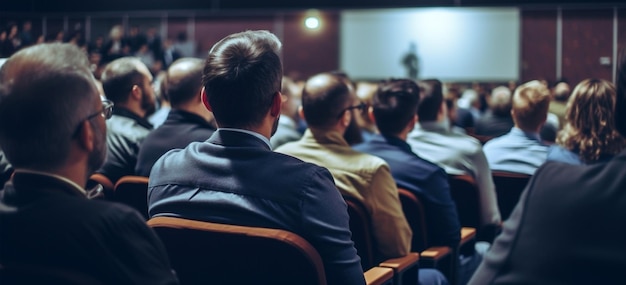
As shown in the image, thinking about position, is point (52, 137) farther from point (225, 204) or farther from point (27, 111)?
point (225, 204)

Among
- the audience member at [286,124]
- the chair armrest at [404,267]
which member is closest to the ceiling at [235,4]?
the audience member at [286,124]

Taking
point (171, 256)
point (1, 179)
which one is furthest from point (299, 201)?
point (1, 179)

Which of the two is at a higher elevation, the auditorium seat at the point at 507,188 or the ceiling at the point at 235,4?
the ceiling at the point at 235,4

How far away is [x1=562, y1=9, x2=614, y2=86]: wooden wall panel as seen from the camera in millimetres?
14938

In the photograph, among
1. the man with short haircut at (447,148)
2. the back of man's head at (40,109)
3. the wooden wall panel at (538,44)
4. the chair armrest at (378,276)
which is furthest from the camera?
the wooden wall panel at (538,44)

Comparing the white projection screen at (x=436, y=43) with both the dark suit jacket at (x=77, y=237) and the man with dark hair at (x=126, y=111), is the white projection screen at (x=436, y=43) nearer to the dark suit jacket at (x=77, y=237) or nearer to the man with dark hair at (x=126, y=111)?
the man with dark hair at (x=126, y=111)

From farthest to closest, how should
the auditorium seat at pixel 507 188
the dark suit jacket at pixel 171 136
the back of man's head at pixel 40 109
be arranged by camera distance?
the auditorium seat at pixel 507 188 → the dark suit jacket at pixel 171 136 → the back of man's head at pixel 40 109

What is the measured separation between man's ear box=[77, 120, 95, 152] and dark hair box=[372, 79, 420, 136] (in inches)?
84.4

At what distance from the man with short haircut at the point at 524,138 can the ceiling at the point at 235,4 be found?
6.01 meters

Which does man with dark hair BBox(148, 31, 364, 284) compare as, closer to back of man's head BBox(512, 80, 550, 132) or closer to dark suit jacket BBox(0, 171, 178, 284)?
dark suit jacket BBox(0, 171, 178, 284)

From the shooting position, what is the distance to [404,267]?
9.02 feet

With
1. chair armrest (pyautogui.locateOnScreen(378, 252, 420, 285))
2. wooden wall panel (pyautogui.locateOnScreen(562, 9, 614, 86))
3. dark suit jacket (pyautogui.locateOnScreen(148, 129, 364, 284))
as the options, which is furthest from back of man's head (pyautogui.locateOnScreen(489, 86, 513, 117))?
wooden wall panel (pyautogui.locateOnScreen(562, 9, 614, 86))

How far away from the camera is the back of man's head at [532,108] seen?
14.0 ft

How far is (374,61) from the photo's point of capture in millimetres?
18719
